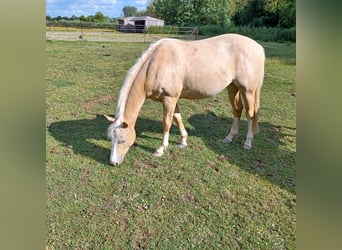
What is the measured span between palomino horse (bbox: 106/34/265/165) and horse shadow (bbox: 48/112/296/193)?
24.1 inches

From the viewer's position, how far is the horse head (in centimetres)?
359

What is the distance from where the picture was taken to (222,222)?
2822 millimetres

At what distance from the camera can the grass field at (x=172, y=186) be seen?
8.66 feet

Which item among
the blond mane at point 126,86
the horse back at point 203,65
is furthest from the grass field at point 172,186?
the horse back at point 203,65

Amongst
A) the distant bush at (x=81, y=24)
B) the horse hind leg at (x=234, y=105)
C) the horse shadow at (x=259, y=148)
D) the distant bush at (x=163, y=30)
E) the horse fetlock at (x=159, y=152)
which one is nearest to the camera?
the horse shadow at (x=259, y=148)

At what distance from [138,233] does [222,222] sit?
87cm

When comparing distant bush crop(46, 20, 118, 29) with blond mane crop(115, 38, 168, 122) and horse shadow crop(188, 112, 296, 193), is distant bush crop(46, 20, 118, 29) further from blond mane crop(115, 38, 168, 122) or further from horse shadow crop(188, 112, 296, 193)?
blond mane crop(115, 38, 168, 122)

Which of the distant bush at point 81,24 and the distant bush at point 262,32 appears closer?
the distant bush at point 262,32

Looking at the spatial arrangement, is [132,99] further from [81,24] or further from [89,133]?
[81,24]

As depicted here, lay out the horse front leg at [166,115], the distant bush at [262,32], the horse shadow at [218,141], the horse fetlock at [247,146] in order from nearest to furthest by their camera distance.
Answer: the horse shadow at [218,141], the horse front leg at [166,115], the horse fetlock at [247,146], the distant bush at [262,32]

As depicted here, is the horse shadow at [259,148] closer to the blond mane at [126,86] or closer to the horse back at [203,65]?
the horse back at [203,65]

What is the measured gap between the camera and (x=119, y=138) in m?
3.60

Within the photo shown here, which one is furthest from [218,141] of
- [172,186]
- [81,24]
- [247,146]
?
[81,24]

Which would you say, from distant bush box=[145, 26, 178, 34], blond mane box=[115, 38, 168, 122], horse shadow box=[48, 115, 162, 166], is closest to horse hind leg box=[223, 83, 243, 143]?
horse shadow box=[48, 115, 162, 166]
